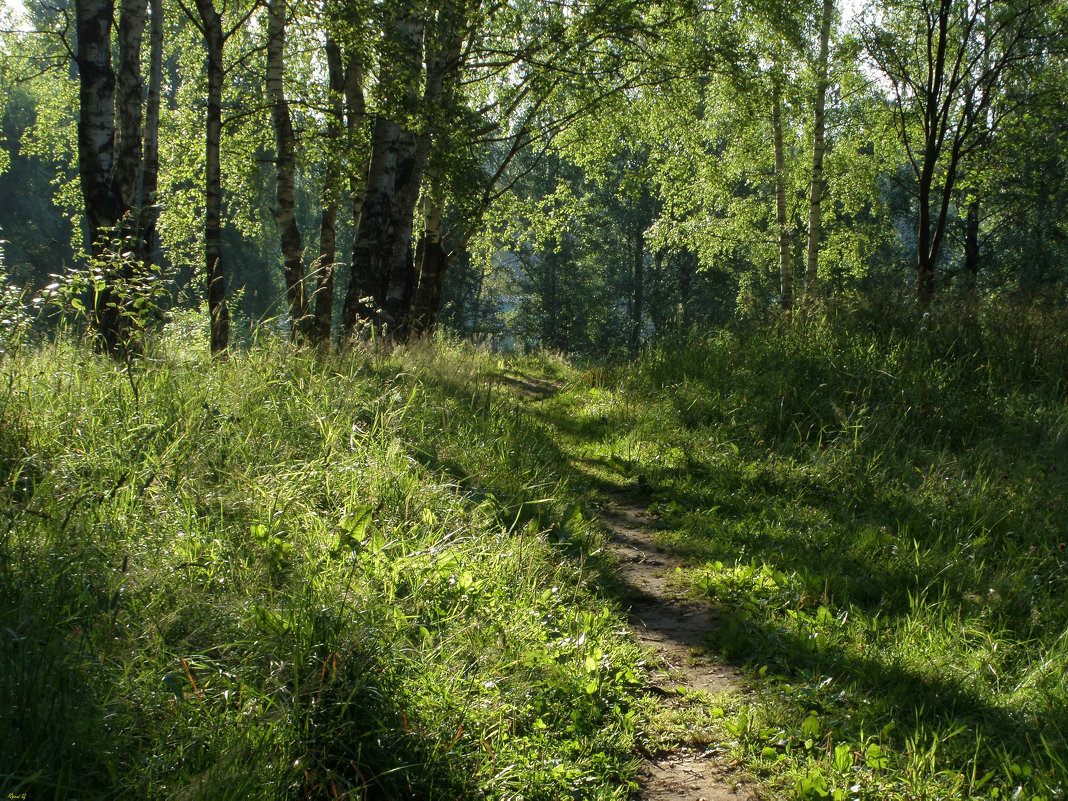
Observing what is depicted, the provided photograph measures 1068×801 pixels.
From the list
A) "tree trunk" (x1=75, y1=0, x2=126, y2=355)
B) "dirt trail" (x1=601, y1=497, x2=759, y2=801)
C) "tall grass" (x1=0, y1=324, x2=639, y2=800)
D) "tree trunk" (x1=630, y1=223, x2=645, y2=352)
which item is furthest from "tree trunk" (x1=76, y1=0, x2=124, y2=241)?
"tree trunk" (x1=630, y1=223, x2=645, y2=352)

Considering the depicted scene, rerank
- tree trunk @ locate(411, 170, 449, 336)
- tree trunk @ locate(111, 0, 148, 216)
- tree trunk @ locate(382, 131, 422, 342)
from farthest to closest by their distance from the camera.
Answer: tree trunk @ locate(411, 170, 449, 336)
tree trunk @ locate(382, 131, 422, 342)
tree trunk @ locate(111, 0, 148, 216)

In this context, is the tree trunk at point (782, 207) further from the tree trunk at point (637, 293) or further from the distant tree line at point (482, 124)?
the tree trunk at point (637, 293)

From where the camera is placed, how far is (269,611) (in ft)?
8.04

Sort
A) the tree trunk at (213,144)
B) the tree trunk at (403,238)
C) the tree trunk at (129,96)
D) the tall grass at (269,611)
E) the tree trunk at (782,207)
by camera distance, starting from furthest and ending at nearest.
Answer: the tree trunk at (782,207) < the tree trunk at (403,238) < the tree trunk at (213,144) < the tree trunk at (129,96) < the tall grass at (269,611)

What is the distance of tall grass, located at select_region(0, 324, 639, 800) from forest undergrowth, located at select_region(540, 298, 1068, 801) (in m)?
0.80

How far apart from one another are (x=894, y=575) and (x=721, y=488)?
1629mm

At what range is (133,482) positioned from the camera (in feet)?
10.1

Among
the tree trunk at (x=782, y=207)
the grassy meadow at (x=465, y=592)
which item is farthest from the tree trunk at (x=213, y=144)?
the tree trunk at (x=782, y=207)

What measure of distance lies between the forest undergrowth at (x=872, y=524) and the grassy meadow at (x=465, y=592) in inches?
0.8

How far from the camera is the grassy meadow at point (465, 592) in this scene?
2.10m

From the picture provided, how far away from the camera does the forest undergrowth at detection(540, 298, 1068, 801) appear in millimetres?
2598

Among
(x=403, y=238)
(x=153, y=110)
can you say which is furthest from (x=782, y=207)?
(x=153, y=110)

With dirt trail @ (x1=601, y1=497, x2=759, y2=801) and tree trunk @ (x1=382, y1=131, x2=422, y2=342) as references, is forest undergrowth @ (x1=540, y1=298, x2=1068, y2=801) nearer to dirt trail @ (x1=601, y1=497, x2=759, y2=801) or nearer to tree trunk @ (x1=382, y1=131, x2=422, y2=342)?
dirt trail @ (x1=601, y1=497, x2=759, y2=801)

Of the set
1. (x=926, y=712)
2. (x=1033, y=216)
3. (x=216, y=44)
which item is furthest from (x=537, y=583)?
(x=1033, y=216)
